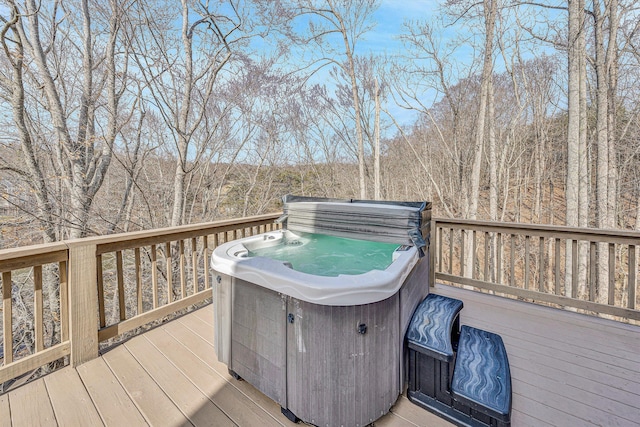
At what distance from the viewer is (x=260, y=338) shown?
1575 mm

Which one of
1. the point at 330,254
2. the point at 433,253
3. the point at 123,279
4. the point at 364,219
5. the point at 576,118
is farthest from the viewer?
the point at 576,118

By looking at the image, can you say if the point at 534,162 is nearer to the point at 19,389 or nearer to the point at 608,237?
the point at 608,237

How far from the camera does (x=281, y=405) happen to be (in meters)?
1.49

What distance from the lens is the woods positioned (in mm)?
4031

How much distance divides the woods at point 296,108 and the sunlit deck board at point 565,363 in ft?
10.1

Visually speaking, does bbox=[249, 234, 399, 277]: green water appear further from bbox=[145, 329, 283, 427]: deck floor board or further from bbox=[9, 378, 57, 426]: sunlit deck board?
bbox=[9, 378, 57, 426]: sunlit deck board

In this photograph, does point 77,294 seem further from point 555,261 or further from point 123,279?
point 555,261

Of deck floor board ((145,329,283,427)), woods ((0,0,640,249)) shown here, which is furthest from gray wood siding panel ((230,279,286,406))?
woods ((0,0,640,249))

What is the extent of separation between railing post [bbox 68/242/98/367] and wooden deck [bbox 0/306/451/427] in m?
0.10

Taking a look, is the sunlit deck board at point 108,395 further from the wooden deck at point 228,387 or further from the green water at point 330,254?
the green water at point 330,254

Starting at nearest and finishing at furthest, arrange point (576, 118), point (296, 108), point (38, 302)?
point (38, 302) < point (576, 118) < point (296, 108)

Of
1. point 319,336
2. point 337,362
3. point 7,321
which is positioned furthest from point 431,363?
point 7,321

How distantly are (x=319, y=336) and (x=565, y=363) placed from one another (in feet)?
6.00

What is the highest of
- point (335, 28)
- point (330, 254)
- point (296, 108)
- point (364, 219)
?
point (335, 28)
